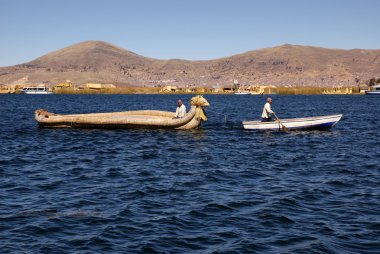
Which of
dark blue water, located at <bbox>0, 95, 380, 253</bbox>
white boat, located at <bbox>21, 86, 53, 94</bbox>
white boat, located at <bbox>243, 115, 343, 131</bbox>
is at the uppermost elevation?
white boat, located at <bbox>21, 86, 53, 94</bbox>

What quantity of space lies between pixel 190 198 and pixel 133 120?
63.6 feet

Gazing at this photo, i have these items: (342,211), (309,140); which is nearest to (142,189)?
(342,211)

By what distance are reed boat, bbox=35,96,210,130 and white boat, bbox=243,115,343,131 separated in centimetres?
434

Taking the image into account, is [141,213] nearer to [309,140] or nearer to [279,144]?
[279,144]

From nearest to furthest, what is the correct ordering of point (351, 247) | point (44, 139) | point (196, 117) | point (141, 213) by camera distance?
1. point (351, 247)
2. point (141, 213)
3. point (44, 139)
4. point (196, 117)

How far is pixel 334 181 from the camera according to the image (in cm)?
1639

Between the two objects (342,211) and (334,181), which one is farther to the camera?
(334,181)

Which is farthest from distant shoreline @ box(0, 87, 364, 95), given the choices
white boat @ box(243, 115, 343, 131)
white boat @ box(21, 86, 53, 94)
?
white boat @ box(243, 115, 343, 131)

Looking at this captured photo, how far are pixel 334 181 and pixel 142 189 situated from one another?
7095 mm

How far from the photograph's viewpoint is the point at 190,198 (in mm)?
14086

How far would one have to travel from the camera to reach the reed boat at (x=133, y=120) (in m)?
31.4

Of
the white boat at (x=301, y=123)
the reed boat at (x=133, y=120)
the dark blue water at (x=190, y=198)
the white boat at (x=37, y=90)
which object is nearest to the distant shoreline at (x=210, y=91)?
the white boat at (x=37, y=90)

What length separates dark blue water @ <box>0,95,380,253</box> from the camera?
10.4 meters

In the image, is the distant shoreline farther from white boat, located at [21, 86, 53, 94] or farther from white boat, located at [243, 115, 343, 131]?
white boat, located at [243, 115, 343, 131]
